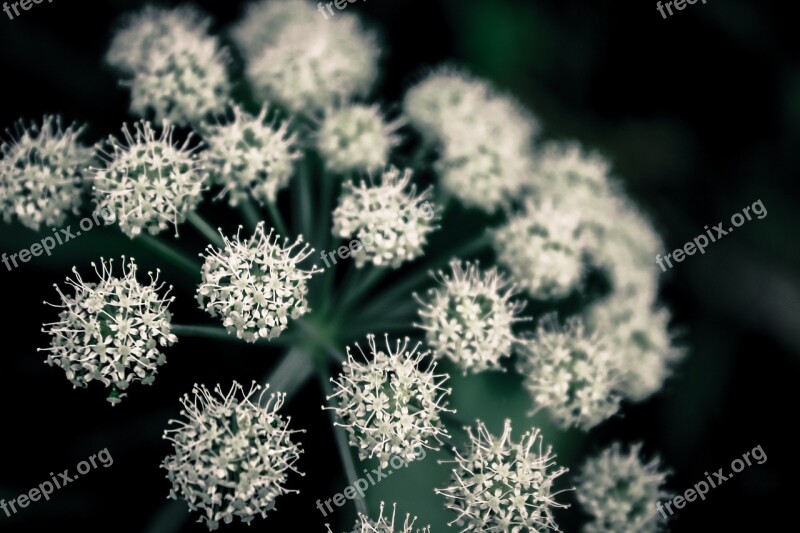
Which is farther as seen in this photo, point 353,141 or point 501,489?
point 353,141

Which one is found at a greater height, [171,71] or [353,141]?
[171,71]

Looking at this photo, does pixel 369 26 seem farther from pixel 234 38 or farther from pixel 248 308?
pixel 248 308

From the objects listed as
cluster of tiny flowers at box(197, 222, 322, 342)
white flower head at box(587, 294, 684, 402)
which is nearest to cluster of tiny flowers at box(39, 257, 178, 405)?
cluster of tiny flowers at box(197, 222, 322, 342)

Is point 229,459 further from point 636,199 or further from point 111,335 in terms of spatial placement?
point 636,199

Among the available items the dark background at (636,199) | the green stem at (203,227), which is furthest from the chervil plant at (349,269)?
the dark background at (636,199)

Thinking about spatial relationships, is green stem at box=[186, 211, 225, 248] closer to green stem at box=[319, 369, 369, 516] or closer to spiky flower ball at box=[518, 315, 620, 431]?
green stem at box=[319, 369, 369, 516]

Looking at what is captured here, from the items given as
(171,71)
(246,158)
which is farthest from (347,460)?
(171,71)
